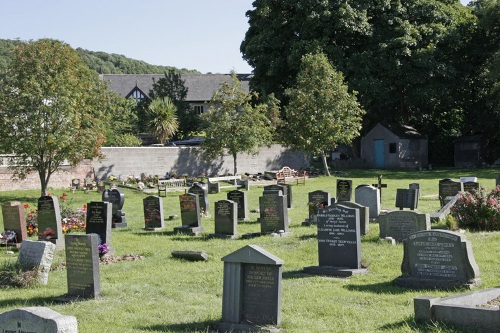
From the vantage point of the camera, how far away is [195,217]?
21.0 meters

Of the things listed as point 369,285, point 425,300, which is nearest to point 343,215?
point 369,285

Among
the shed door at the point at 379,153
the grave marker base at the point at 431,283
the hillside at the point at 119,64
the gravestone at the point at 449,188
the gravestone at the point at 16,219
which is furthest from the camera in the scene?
the hillside at the point at 119,64

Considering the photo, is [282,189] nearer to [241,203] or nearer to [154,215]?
[241,203]

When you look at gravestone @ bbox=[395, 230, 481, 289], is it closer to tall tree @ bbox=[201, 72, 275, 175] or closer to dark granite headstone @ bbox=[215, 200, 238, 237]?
dark granite headstone @ bbox=[215, 200, 238, 237]

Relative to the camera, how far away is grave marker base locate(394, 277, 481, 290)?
11.8m

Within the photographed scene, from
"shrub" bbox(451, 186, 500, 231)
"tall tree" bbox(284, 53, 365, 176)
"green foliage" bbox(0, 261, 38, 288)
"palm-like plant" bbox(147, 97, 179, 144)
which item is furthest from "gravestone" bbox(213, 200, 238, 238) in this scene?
"palm-like plant" bbox(147, 97, 179, 144)

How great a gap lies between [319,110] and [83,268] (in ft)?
104

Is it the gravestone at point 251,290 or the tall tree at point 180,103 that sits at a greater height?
the tall tree at point 180,103

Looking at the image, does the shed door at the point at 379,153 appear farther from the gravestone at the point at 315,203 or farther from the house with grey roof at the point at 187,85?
the house with grey roof at the point at 187,85

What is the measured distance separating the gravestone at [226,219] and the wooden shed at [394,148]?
109ft

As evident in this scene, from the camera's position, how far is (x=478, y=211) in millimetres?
18484

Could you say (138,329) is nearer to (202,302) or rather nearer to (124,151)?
(202,302)

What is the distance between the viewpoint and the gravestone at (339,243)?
13711 mm

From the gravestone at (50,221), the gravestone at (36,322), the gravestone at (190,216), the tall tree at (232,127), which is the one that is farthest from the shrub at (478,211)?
the tall tree at (232,127)
